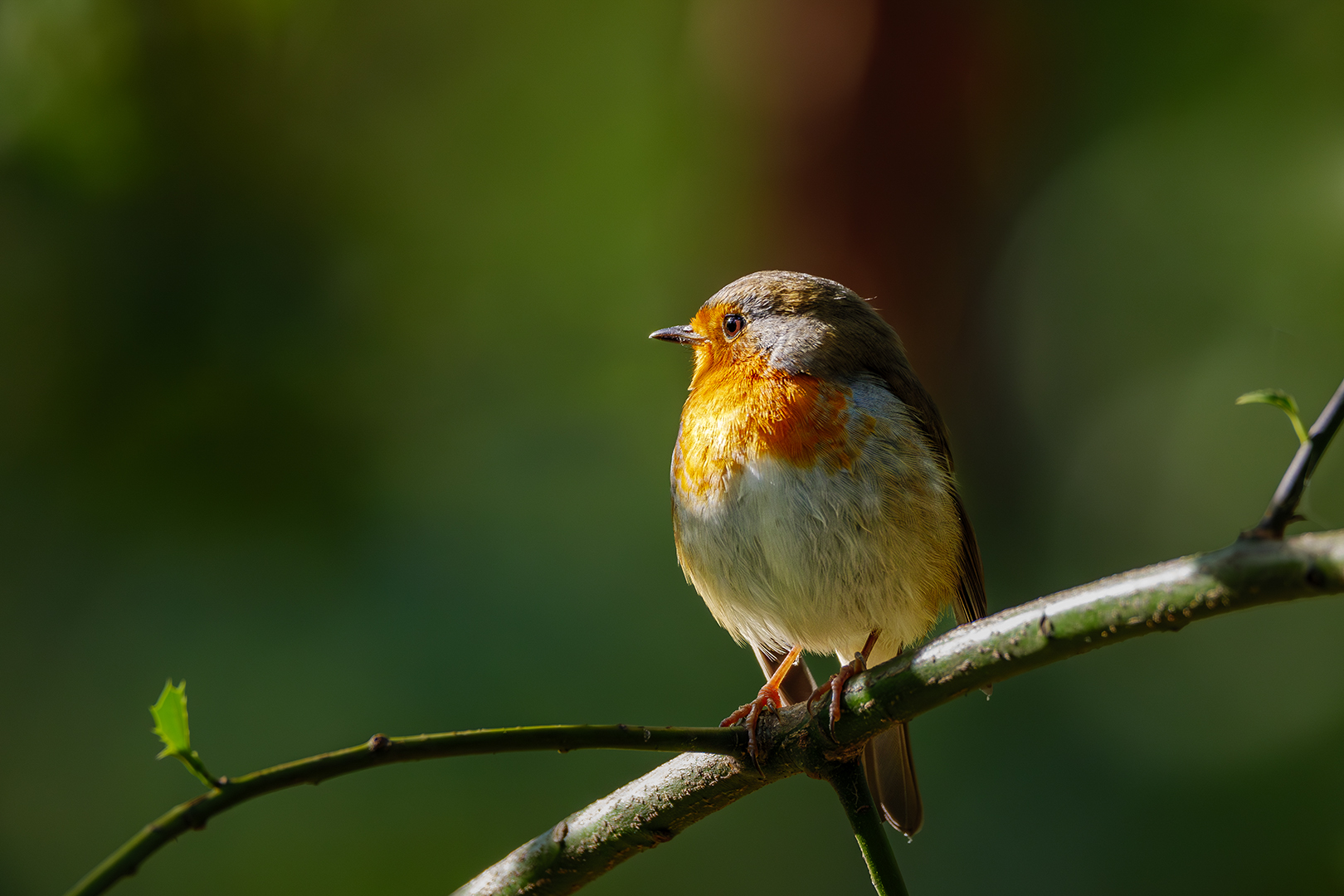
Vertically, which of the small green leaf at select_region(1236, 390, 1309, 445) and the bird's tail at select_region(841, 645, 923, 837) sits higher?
the small green leaf at select_region(1236, 390, 1309, 445)

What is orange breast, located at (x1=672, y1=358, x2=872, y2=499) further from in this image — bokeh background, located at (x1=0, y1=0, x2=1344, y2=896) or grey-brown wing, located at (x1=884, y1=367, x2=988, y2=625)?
bokeh background, located at (x1=0, y1=0, x2=1344, y2=896)

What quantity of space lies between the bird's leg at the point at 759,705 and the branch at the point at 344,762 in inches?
12.9

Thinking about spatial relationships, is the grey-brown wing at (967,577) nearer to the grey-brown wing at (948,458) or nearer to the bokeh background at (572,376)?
A: the grey-brown wing at (948,458)

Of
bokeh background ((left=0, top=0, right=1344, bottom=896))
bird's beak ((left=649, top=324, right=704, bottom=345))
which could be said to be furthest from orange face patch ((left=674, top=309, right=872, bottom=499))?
bokeh background ((left=0, top=0, right=1344, bottom=896))

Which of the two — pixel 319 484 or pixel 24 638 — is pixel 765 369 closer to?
pixel 319 484

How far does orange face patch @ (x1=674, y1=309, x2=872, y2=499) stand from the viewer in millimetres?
2408

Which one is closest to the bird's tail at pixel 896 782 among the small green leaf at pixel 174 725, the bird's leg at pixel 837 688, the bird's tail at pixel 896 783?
the bird's tail at pixel 896 783

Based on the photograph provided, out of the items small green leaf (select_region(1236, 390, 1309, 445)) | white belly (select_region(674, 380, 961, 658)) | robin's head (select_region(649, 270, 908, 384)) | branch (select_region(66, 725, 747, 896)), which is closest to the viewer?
branch (select_region(66, 725, 747, 896))

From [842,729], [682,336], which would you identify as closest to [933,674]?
[842,729]

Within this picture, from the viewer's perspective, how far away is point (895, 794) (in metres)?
2.72

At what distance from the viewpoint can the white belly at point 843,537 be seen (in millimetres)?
2379

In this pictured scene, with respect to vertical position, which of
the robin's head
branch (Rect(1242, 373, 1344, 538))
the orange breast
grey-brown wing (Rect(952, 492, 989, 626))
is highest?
the robin's head

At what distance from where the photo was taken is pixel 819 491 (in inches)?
93.4

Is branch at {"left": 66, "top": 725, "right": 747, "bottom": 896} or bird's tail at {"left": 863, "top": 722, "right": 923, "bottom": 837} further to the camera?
bird's tail at {"left": 863, "top": 722, "right": 923, "bottom": 837}
